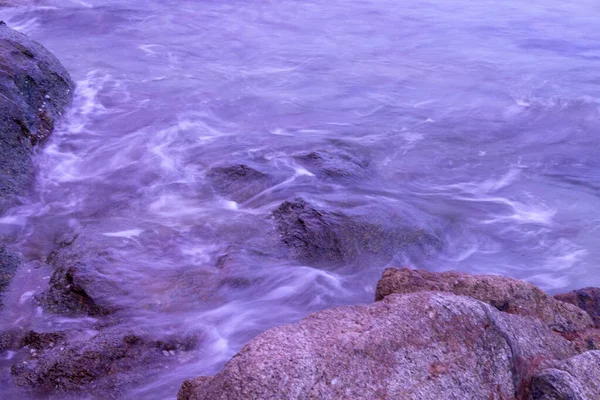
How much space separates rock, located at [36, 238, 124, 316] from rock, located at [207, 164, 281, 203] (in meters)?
1.88

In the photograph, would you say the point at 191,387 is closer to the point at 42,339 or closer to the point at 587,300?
the point at 42,339

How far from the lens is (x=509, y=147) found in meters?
9.57

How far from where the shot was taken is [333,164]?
770 cm

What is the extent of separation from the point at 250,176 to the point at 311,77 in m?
5.13

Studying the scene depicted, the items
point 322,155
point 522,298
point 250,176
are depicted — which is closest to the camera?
point 522,298

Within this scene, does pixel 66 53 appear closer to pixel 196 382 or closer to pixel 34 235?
pixel 34 235

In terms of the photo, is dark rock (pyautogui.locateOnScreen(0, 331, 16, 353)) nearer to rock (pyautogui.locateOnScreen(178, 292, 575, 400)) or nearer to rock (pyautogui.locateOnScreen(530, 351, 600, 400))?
rock (pyautogui.locateOnScreen(178, 292, 575, 400))

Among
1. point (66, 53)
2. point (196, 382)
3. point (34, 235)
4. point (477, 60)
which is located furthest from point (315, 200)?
point (477, 60)

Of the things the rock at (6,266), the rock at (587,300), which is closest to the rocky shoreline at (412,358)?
the rock at (587,300)

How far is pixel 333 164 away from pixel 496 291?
12.9ft

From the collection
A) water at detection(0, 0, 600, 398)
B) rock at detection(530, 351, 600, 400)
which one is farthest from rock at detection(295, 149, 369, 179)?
rock at detection(530, 351, 600, 400)

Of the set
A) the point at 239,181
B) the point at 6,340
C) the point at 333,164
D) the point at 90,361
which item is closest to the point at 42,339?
A: the point at 6,340

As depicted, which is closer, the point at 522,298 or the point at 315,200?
the point at 522,298

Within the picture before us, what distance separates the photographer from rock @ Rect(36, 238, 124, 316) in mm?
4742
